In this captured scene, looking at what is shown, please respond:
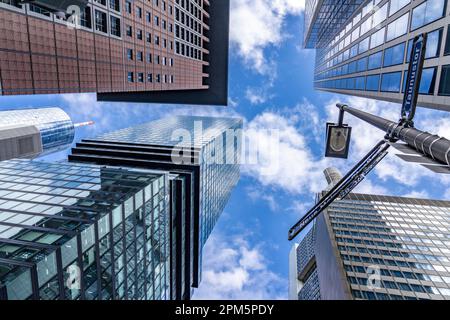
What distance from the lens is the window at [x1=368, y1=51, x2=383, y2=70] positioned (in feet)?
108

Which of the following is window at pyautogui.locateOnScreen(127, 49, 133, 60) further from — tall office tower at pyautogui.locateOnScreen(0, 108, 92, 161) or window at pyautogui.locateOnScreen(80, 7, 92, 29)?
tall office tower at pyautogui.locateOnScreen(0, 108, 92, 161)

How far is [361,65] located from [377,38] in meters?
5.29

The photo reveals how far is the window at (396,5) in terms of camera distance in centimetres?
2719

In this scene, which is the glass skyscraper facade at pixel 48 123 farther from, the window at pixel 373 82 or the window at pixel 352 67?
the window at pixel 373 82

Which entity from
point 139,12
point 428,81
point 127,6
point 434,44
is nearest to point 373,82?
Result: point 434,44

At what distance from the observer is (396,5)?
29250 mm

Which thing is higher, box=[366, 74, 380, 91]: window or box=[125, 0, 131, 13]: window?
box=[125, 0, 131, 13]: window

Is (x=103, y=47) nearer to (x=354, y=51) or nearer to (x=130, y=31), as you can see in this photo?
(x=130, y=31)

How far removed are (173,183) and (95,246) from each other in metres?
22.9

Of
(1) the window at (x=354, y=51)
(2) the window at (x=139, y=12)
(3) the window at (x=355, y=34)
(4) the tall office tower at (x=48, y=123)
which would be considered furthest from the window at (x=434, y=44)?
(4) the tall office tower at (x=48, y=123)

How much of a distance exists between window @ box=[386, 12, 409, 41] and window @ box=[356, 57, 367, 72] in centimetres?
694

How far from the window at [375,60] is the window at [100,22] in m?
34.5

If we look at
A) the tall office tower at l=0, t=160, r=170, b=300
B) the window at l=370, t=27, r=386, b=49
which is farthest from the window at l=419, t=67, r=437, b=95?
the tall office tower at l=0, t=160, r=170, b=300

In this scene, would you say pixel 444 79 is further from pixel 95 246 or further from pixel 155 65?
pixel 155 65
